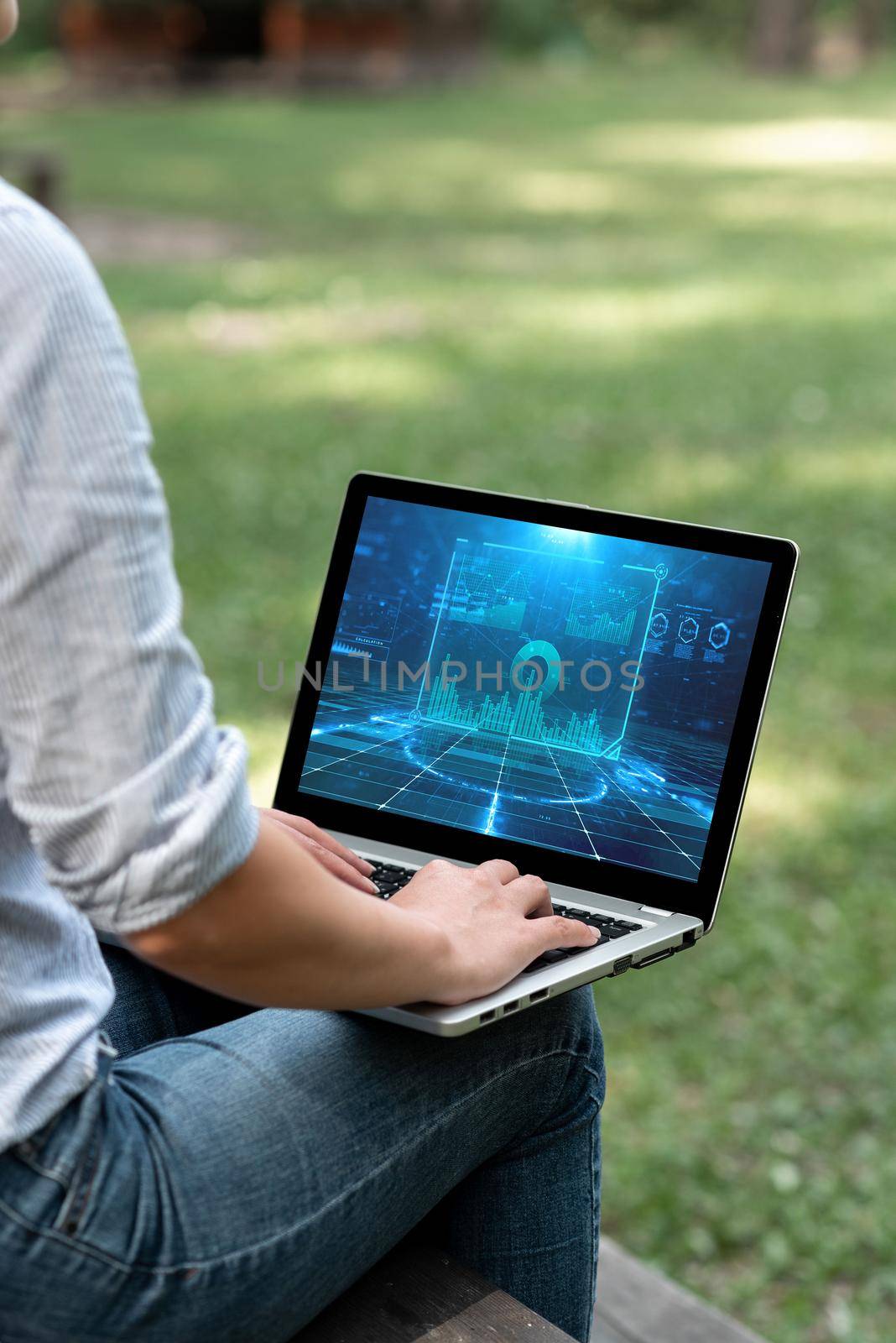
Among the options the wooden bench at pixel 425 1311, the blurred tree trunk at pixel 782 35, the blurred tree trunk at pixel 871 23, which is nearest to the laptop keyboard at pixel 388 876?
the wooden bench at pixel 425 1311

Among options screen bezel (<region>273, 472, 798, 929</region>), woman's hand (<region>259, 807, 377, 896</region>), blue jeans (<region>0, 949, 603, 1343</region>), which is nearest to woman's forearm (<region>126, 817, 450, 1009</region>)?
blue jeans (<region>0, 949, 603, 1343</region>)

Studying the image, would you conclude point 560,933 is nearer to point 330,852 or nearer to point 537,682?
point 330,852

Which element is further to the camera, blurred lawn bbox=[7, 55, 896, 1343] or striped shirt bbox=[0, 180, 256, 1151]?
blurred lawn bbox=[7, 55, 896, 1343]

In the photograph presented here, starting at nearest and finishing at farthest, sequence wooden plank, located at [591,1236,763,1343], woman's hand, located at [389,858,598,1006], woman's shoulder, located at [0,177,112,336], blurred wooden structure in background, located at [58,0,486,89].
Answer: woman's shoulder, located at [0,177,112,336] → woman's hand, located at [389,858,598,1006] → wooden plank, located at [591,1236,763,1343] → blurred wooden structure in background, located at [58,0,486,89]

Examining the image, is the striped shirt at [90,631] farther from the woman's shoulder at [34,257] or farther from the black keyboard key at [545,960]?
the black keyboard key at [545,960]

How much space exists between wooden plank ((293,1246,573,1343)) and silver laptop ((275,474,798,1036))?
13.5 inches

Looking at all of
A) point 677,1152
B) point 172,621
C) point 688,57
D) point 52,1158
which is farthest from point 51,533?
point 688,57

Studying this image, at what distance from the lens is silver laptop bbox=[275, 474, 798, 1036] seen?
5.27ft

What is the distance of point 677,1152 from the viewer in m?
2.84

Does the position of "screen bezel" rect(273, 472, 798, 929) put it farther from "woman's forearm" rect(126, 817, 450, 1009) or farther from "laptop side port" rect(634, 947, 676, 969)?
"woman's forearm" rect(126, 817, 450, 1009)

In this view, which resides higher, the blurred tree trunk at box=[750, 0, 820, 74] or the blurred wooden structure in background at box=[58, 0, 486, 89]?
the blurred tree trunk at box=[750, 0, 820, 74]

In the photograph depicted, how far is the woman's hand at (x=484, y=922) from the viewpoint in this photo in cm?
128

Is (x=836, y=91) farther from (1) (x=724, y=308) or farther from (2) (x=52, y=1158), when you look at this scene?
(2) (x=52, y=1158)

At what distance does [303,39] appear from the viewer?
Answer: 24359 millimetres
